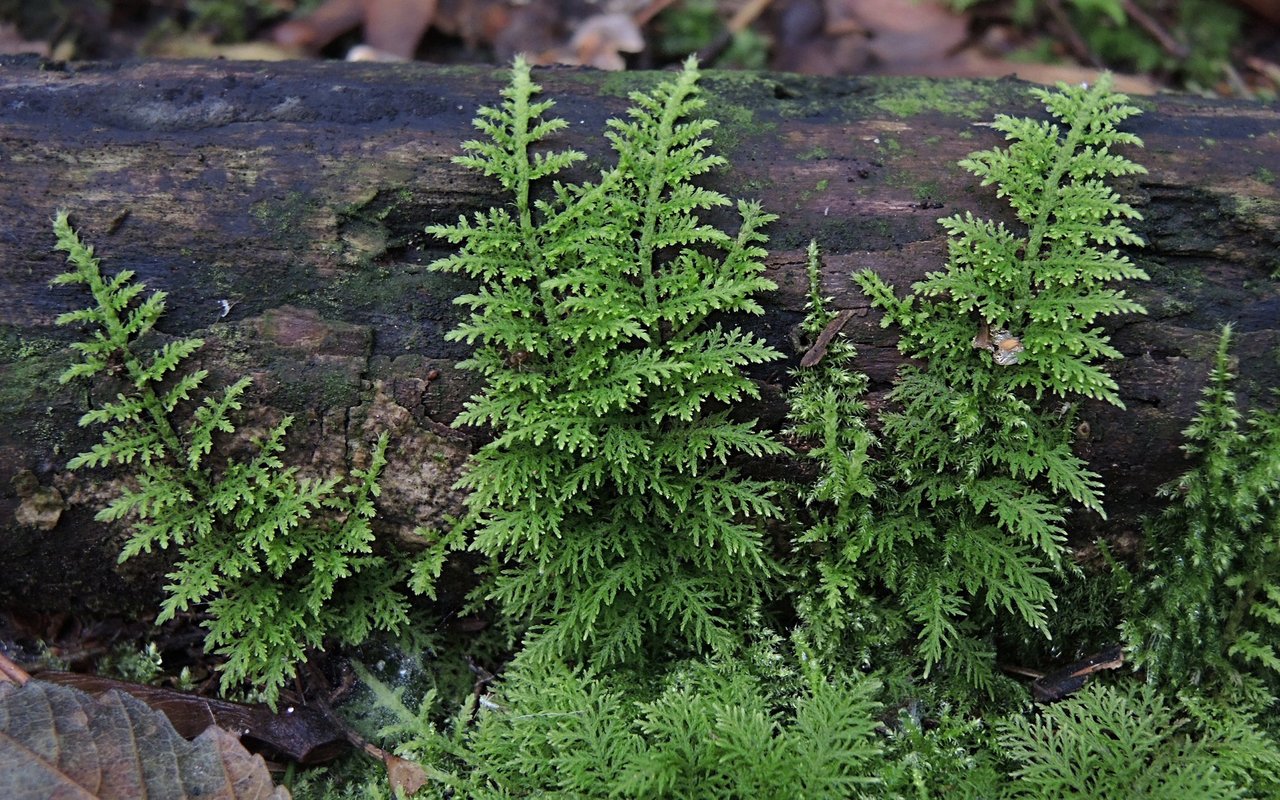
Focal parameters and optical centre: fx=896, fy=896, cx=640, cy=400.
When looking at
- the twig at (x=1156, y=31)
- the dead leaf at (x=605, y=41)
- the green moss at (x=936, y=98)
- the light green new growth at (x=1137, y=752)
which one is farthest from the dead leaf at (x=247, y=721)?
the twig at (x=1156, y=31)

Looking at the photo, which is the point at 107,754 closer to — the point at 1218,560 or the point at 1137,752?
the point at 1137,752

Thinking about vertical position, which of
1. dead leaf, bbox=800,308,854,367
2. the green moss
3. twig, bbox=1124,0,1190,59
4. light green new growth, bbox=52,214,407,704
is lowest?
light green new growth, bbox=52,214,407,704

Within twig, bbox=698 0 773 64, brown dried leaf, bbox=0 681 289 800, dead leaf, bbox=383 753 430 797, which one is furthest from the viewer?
twig, bbox=698 0 773 64

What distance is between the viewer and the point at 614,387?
2514 mm

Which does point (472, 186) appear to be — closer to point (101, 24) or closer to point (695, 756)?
point (695, 756)

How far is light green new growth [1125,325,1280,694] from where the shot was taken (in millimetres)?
2494

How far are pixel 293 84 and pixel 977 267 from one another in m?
2.20

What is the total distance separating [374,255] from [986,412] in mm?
1831

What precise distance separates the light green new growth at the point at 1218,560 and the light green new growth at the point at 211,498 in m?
2.31

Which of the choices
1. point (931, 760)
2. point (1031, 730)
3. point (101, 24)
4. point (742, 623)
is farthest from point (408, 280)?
point (101, 24)

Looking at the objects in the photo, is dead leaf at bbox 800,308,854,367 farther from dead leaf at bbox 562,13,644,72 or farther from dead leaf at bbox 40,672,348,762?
dead leaf at bbox 562,13,644,72

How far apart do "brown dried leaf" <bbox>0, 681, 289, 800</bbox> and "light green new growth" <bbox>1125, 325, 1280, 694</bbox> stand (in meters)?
2.50

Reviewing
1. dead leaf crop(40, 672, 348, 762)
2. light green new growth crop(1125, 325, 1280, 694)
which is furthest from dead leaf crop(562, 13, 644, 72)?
dead leaf crop(40, 672, 348, 762)

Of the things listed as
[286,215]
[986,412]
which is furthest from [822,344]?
[286,215]
